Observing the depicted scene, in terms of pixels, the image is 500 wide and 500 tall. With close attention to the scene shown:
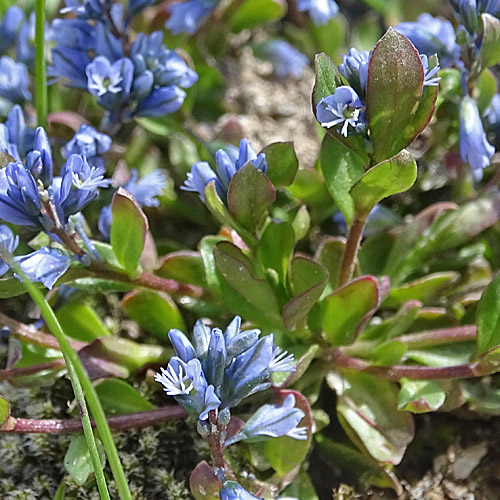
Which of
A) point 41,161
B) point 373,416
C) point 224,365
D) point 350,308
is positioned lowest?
point 373,416

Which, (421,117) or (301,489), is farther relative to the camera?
(301,489)

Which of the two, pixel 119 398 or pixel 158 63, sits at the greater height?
pixel 158 63

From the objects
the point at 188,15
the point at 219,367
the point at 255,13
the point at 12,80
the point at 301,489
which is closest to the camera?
the point at 219,367

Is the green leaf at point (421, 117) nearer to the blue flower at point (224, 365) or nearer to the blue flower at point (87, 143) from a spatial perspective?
the blue flower at point (224, 365)

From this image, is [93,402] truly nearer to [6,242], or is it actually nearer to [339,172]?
[6,242]

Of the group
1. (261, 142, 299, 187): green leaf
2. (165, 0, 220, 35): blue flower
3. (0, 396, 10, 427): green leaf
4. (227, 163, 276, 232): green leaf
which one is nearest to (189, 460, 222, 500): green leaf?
(0, 396, 10, 427): green leaf

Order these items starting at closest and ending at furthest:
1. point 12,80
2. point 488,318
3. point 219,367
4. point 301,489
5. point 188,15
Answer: point 219,367, point 488,318, point 301,489, point 12,80, point 188,15

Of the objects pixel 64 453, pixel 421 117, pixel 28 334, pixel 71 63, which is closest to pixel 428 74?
pixel 421 117
